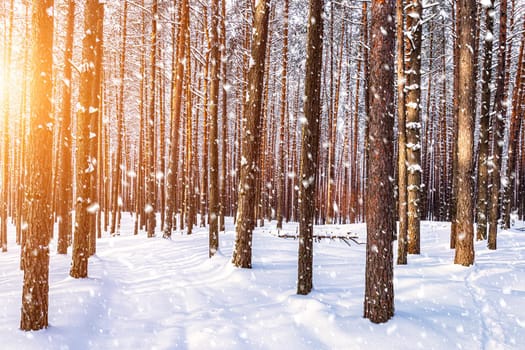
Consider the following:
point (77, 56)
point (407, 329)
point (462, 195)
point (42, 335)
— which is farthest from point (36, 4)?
point (77, 56)

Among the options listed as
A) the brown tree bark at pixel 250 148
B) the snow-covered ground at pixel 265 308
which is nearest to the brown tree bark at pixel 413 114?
the snow-covered ground at pixel 265 308

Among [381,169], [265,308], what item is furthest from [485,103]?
[265,308]

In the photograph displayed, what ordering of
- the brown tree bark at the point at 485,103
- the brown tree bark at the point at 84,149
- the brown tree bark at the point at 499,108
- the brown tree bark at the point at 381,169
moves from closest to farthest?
the brown tree bark at the point at 381,169 < the brown tree bark at the point at 84,149 < the brown tree bark at the point at 485,103 < the brown tree bark at the point at 499,108

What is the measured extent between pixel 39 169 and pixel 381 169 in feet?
15.0

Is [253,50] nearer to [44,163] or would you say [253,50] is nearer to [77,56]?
[44,163]

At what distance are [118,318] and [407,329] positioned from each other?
166 inches

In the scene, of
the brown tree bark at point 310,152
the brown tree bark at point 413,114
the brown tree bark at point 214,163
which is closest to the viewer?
the brown tree bark at point 310,152

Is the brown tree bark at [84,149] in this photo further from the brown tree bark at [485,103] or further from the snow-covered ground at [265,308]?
the brown tree bark at [485,103]

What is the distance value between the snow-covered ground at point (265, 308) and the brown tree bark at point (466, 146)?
0.56 metres

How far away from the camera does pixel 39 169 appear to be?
480 centimetres

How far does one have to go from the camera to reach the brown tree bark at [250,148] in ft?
27.3

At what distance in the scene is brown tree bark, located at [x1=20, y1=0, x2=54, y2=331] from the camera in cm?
476

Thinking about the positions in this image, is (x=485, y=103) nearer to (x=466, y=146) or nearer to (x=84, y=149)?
(x=466, y=146)

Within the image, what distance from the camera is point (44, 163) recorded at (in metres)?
4.82
